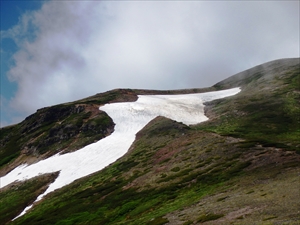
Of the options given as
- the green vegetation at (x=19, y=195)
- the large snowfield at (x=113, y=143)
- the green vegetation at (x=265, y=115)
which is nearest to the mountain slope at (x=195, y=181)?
the green vegetation at (x=265, y=115)

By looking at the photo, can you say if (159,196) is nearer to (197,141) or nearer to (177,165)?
(177,165)

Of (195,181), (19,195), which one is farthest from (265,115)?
(19,195)

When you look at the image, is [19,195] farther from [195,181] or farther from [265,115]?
[265,115]

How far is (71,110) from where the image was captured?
13688 centimetres

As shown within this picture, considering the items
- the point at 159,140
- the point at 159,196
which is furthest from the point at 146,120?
the point at 159,196

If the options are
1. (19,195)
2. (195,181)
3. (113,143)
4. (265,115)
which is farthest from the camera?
(265,115)

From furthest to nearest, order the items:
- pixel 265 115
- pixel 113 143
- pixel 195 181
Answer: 1. pixel 265 115
2. pixel 113 143
3. pixel 195 181

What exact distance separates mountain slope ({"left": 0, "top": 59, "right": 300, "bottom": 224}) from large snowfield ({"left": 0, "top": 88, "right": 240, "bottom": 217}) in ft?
17.3

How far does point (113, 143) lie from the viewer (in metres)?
92.8

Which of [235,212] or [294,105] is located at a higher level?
[294,105]

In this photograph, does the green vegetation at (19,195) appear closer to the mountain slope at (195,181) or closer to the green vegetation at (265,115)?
the mountain slope at (195,181)

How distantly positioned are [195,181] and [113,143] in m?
49.1

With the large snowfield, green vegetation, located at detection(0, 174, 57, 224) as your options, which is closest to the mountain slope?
green vegetation, located at detection(0, 174, 57, 224)

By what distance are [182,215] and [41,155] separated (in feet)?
263
